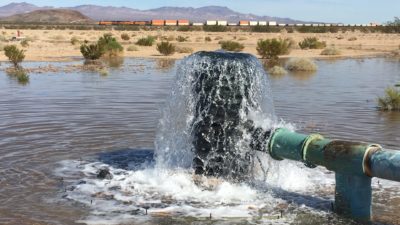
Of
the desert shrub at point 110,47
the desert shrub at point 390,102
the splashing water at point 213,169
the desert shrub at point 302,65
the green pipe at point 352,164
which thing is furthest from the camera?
the desert shrub at point 110,47

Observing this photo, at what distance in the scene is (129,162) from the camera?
1007 centimetres

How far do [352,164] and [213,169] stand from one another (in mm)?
2530

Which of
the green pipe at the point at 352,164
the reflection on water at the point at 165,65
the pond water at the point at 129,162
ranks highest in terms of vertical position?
the green pipe at the point at 352,164

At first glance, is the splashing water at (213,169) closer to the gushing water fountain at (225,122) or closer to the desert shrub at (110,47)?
the gushing water fountain at (225,122)

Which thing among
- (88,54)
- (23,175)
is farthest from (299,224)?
(88,54)

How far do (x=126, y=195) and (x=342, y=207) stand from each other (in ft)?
9.32

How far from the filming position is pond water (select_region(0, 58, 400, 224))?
24.3 feet

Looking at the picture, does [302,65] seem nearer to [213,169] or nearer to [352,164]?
[213,169]

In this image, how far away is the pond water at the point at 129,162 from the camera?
24.3 ft

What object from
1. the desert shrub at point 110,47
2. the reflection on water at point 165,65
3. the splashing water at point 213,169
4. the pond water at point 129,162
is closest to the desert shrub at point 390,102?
the pond water at point 129,162

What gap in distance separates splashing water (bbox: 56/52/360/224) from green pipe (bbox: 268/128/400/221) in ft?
1.64

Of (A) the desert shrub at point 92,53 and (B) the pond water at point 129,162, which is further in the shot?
(A) the desert shrub at point 92,53

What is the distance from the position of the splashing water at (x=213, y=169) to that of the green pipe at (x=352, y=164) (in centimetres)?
50

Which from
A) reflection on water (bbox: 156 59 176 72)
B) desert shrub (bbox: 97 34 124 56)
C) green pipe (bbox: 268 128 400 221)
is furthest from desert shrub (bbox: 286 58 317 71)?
green pipe (bbox: 268 128 400 221)
